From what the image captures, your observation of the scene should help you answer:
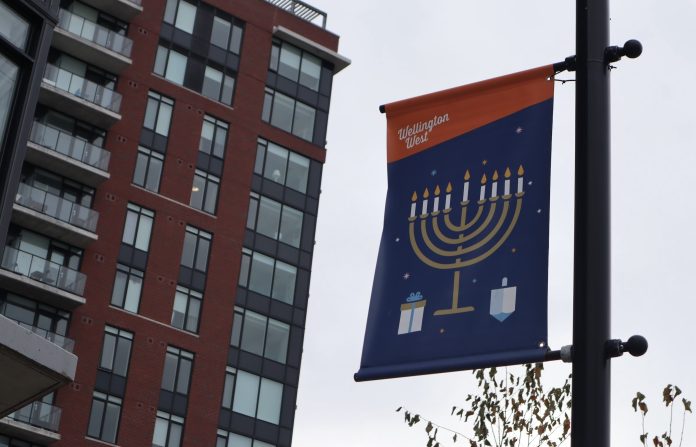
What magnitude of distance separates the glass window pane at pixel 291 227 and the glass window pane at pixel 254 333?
456 centimetres

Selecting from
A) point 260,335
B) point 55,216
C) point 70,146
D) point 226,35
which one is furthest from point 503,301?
point 226,35

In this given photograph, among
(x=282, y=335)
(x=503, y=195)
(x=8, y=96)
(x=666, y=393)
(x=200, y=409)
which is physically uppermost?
(x=282, y=335)

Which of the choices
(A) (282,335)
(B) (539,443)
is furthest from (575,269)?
(A) (282,335)

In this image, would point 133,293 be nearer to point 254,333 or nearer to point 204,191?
point 254,333

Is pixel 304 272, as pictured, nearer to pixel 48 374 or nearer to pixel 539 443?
pixel 539 443

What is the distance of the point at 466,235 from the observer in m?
8.80

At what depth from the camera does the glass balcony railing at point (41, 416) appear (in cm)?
5088

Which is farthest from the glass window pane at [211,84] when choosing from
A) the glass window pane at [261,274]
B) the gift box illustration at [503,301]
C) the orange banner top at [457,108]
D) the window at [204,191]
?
the gift box illustration at [503,301]

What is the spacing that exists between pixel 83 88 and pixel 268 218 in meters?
11.1

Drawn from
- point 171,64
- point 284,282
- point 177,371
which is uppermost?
point 171,64

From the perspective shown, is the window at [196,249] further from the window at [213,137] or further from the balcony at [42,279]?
the balcony at [42,279]

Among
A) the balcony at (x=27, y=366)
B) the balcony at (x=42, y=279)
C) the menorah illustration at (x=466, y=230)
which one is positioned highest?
the balcony at (x=42, y=279)

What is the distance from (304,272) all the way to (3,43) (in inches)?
1940

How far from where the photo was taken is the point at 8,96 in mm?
13398
